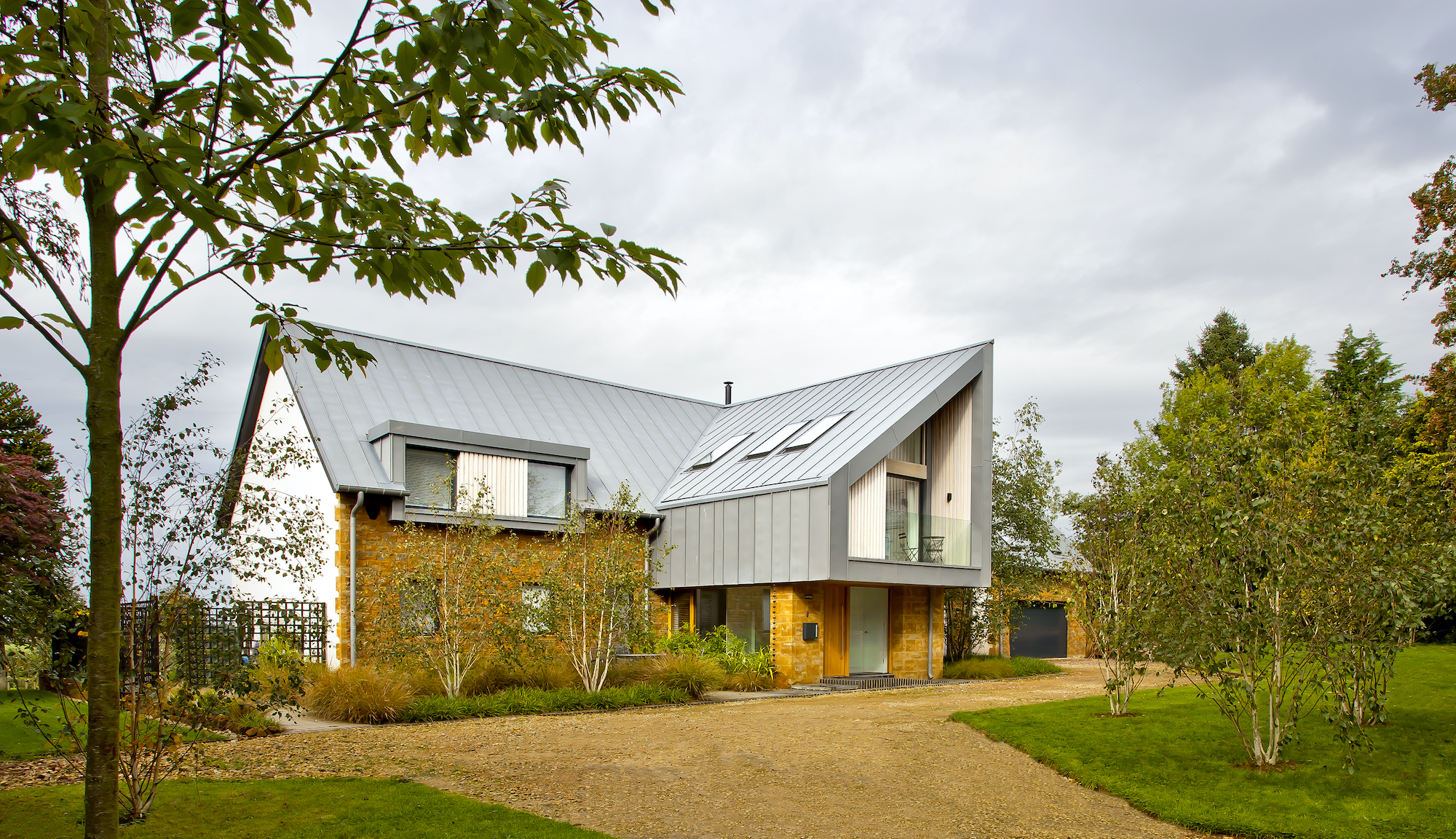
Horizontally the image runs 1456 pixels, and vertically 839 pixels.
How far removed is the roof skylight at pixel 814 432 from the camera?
1922 centimetres

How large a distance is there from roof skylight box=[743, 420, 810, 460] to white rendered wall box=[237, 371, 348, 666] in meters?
8.54

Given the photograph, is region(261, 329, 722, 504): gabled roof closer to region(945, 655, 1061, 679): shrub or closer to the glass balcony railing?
the glass balcony railing

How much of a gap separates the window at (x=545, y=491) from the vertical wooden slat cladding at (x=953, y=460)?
810cm

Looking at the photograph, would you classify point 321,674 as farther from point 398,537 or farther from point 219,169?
point 219,169

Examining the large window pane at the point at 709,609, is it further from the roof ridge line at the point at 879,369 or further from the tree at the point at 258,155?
the tree at the point at 258,155

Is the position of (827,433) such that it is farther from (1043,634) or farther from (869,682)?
(1043,634)

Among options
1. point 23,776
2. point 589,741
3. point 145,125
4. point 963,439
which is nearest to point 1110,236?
point 963,439

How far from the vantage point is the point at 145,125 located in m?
3.87

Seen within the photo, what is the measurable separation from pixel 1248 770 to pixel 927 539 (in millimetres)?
10667

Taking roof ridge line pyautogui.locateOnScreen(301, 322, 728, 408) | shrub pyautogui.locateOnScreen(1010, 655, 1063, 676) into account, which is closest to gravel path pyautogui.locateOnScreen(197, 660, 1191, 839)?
shrub pyautogui.locateOnScreen(1010, 655, 1063, 676)

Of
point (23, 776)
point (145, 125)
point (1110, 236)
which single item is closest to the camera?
point (145, 125)

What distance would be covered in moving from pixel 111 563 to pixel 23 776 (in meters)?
6.63

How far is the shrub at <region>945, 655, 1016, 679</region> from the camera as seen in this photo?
799 inches

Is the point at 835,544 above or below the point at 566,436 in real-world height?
below
